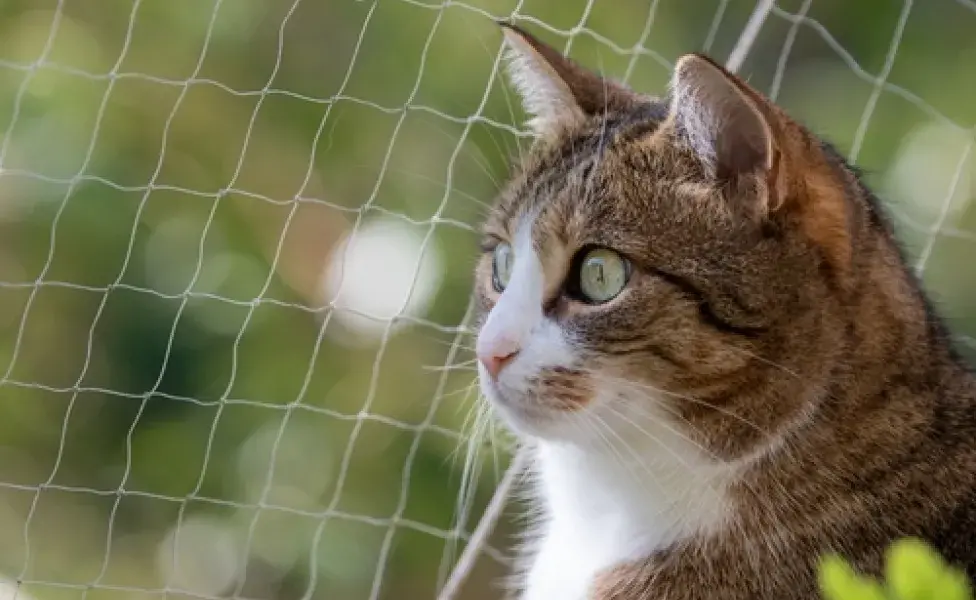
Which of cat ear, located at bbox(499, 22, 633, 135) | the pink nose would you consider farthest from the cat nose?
cat ear, located at bbox(499, 22, 633, 135)

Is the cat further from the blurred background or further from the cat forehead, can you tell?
the blurred background

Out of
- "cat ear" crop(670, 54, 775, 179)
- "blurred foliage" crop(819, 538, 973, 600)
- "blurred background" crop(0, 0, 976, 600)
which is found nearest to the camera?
"blurred foliage" crop(819, 538, 973, 600)

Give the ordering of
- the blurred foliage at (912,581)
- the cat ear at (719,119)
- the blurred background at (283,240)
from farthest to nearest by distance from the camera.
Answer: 1. the blurred background at (283,240)
2. the cat ear at (719,119)
3. the blurred foliage at (912,581)

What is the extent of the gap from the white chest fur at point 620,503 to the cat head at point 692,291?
3cm

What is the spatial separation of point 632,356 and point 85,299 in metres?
0.85

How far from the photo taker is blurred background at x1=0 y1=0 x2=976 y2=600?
1.33 metres

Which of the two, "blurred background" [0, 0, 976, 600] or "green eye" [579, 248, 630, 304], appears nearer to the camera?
"green eye" [579, 248, 630, 304]

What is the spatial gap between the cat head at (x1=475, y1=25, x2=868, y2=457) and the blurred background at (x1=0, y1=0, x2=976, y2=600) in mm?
459

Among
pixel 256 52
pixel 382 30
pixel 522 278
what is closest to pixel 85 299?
pixel 256 52

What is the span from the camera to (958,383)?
0.89m

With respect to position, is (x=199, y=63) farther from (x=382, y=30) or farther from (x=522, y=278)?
(x=522, y=278)

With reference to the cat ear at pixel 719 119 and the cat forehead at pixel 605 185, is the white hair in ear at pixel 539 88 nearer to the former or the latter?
the cat forehead at pixel 605 185

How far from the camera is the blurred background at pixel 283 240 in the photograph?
1329 mm

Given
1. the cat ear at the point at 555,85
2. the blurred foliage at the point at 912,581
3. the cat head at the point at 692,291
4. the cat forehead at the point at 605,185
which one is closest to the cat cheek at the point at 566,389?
the cat head at the point at 692,291
